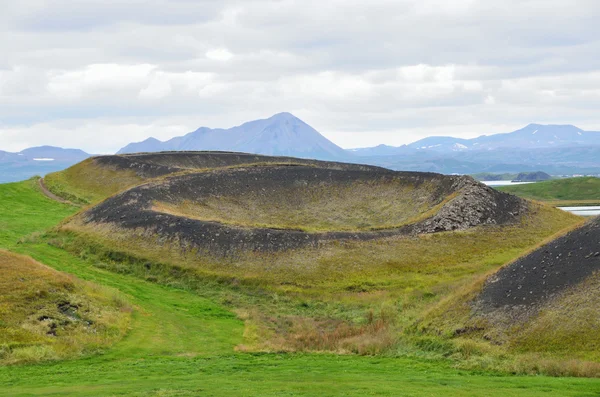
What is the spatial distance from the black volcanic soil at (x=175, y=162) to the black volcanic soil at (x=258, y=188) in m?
17.7

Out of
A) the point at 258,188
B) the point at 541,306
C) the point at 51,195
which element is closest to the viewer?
the point at 541,306

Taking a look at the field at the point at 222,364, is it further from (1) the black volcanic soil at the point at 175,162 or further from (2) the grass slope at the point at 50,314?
(1) the black volcanic soil at the point at 175,162

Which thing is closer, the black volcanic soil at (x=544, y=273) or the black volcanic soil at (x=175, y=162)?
the black volcanic soil at (x=544, y=273)

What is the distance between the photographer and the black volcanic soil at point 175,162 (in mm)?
109812

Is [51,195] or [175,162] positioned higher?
[175,162]

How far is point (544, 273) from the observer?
39.6 m

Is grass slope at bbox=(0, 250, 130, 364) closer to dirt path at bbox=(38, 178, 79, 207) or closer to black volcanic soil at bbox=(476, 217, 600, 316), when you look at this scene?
black volcanic soil at bbox=(476, 217, 600, 316)

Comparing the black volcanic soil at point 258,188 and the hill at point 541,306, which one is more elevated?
the black volcanic soil at point 258,188

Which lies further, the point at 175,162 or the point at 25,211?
the point at 175,162

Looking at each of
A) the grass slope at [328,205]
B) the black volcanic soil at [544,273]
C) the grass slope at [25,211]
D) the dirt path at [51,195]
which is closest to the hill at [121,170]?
the dirt path at [51,195]

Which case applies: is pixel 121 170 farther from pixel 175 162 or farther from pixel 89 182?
pixel 175 162

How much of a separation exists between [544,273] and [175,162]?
91777 millimetres

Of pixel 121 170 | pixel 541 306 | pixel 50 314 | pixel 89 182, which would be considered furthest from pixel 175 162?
pixel 541 306

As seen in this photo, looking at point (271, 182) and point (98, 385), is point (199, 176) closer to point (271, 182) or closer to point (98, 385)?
point (271, 182)
